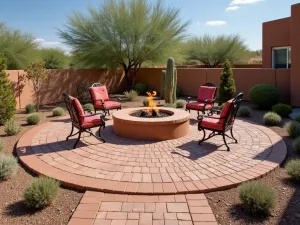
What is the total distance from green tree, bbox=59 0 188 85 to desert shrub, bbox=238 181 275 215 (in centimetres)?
1247

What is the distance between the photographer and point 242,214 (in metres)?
3.38

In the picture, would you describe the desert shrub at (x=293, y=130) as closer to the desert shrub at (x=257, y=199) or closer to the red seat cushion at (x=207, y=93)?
the red seat cushion at (x=207, y=93)

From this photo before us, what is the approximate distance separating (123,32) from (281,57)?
8.66 metres

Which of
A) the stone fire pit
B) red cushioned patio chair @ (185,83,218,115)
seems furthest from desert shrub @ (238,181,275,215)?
red cushioned patio chair @ (185,83,218,115)

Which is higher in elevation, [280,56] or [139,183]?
[280,56]

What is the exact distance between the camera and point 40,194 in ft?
11.5

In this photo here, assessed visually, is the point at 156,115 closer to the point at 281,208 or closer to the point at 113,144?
the point at 113,144

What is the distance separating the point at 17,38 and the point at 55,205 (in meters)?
15.5

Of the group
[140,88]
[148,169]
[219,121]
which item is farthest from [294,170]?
[140,88]

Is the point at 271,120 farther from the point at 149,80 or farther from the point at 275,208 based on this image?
the point at 149,80

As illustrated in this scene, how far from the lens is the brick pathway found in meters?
3.18

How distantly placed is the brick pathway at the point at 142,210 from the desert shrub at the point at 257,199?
0.48m

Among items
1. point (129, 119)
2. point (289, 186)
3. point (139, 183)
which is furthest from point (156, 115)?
point (289, 186)

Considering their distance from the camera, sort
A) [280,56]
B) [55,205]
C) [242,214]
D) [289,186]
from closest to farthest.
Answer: [242,214]
[55,205]
[289,186]
[280,56]
